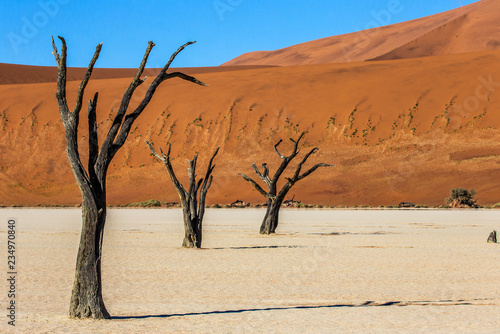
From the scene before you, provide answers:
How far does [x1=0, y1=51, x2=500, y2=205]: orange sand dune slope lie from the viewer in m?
66.1

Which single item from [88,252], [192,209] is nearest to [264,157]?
[192,209]

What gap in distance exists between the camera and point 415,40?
140000 millimetres

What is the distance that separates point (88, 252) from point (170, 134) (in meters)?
73.8

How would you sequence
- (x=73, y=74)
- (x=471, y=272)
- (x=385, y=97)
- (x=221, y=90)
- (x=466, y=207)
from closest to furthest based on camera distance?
(x=471, y=272) < (x=466, y=207) < (x=385, y=97) < (x=221, y=90) < (x=73, y=74)

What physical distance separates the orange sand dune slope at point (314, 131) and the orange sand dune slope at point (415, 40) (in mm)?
38790

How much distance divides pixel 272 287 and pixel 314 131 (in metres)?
66.2

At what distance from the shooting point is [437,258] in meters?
17.9

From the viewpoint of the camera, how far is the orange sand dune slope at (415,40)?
12988 cm

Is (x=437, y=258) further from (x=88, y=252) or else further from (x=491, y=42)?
(x=491, y=42)

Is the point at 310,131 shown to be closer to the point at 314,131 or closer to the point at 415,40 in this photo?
the point at 314,131

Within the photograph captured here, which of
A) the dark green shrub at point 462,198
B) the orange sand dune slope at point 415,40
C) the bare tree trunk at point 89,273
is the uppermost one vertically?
the orange sand dune slope at point 415,40

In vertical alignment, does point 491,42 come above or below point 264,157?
above

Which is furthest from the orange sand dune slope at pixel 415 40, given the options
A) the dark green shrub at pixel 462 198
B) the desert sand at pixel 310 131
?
the dark green shrub at pixel 462 198

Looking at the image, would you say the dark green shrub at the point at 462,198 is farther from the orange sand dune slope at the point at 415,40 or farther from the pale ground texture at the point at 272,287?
the orange sand dune slope at the point at 415,40
